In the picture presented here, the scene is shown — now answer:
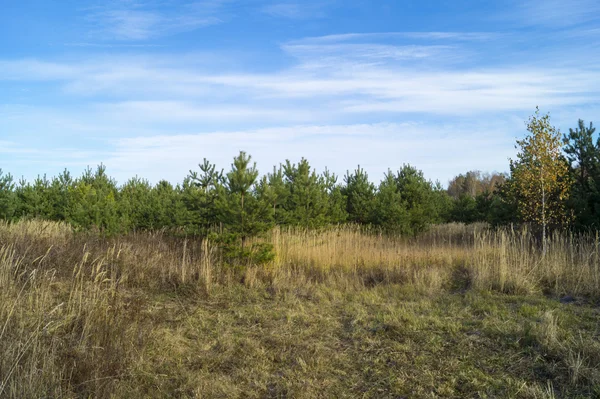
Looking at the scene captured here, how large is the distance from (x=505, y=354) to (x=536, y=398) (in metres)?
0.97

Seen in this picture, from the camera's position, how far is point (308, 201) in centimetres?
1502

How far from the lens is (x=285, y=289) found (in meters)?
8.09

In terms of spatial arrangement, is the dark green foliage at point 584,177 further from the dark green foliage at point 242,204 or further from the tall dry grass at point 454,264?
the dark green foliage at point 242,204

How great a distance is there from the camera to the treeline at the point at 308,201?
374 inches

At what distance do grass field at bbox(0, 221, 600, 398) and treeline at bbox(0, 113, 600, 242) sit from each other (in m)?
1.65

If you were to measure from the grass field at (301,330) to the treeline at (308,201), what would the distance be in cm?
165

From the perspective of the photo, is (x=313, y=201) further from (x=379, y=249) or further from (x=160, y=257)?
(x=160, y=257)

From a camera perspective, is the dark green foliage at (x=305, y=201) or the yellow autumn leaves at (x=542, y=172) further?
the dark green foliage at (x=305, y=201)

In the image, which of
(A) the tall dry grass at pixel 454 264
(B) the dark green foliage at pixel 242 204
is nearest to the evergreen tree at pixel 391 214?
(A) the tall dry grass at pixel 454 264

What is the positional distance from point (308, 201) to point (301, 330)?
9457 millimetres

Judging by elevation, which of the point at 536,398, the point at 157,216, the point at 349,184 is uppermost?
the point at 349,184

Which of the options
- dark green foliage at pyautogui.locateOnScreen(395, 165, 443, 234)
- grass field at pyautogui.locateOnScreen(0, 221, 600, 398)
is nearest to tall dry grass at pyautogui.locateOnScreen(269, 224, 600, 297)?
grass field at pyautogui.locateOnScreen(0, 221, 600, 398)

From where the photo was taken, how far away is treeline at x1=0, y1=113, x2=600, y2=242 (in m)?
9.50

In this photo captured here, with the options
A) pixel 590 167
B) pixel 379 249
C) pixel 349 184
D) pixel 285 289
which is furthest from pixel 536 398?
pixel 349 184
